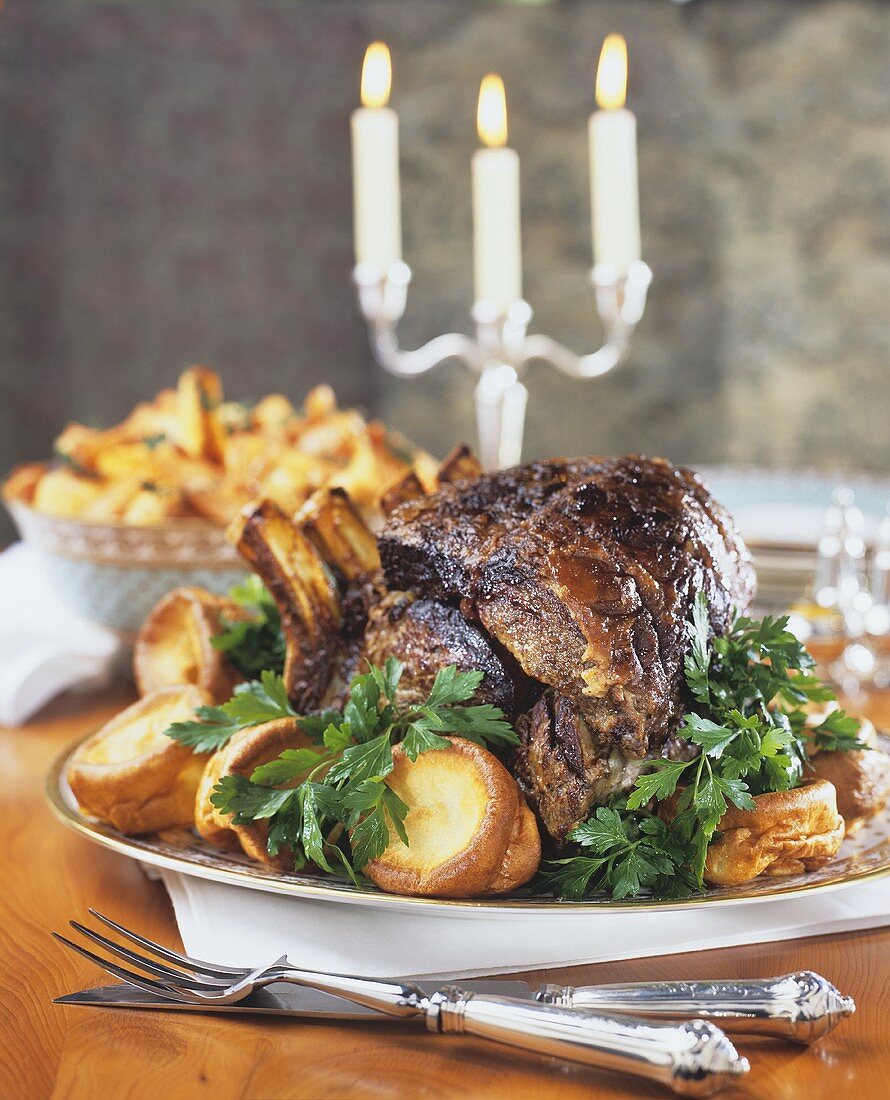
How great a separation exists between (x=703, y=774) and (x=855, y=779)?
0.17 metres

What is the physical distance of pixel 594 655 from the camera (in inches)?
38.1

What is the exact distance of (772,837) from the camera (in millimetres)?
980

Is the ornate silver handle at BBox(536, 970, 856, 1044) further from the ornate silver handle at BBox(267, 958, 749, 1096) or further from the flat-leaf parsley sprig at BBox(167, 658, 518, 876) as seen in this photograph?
the flat-leaf parsley sprig at BBox(167, 658, 518, 876)

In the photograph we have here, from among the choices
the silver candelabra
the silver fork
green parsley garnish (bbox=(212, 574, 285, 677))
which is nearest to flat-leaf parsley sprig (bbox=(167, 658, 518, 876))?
the silver fork

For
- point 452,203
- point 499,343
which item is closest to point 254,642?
point 499,343

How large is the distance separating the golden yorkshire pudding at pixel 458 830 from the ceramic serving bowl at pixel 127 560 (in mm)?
827

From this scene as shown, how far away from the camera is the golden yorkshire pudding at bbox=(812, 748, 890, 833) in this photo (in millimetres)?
1084

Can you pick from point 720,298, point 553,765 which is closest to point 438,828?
point 553,765

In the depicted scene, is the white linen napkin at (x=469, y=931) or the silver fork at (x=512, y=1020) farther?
the white linen napkin at (x=469, y=931)

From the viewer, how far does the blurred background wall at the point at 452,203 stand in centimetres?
434

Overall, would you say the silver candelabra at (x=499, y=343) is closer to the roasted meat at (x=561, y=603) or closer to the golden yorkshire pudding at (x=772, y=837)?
the roasted meat at (x=561, y=603)

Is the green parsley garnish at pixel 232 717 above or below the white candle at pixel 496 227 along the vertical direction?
below

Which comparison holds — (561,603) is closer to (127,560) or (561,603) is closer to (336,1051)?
(336,1051)

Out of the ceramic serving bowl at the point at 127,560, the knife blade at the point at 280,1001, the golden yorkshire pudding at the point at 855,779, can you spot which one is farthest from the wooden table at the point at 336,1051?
the ceramic serving bowl at the point at 127,560
